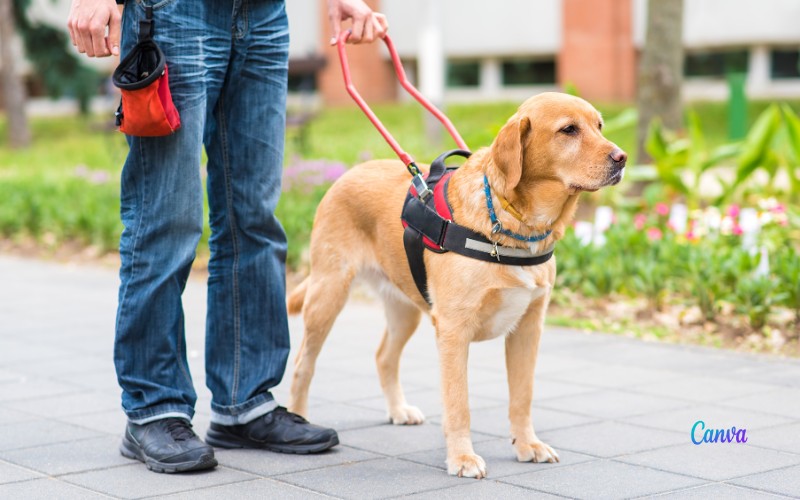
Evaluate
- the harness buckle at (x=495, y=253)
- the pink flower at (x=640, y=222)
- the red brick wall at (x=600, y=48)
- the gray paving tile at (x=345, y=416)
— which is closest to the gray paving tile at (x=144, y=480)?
the gray paving tile at (x=345, y=416)

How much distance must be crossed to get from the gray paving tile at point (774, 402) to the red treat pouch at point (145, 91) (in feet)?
8.73

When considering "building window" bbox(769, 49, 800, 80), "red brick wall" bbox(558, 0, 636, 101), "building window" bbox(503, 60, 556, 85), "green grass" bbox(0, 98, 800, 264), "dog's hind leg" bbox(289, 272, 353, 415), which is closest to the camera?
"dog's hind leg" bbox(289, 272, 353, 415)

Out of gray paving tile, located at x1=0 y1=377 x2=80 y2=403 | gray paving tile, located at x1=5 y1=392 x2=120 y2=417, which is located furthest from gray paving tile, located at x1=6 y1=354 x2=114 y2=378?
gray paving tile, located at x1=5 y1=392 x2=120 y2=417

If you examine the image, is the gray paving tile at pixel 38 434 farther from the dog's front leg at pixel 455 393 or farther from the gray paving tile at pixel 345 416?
the dog's front leg at pixel 455 393

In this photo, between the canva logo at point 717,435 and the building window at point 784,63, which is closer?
the canva logo at point 717,435

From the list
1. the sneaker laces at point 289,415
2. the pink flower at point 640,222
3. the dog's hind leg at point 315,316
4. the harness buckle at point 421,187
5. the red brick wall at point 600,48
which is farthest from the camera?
the red brick wall at point 600,48

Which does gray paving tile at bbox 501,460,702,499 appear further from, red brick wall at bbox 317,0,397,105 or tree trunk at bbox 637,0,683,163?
red brick wall at bbox 317,0,397,105

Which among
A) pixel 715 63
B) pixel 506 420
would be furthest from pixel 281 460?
pixel 715 63

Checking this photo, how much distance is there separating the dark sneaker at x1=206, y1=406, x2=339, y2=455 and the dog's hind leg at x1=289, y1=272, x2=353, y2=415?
189 mm

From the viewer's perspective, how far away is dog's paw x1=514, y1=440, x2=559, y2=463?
3.85 metres

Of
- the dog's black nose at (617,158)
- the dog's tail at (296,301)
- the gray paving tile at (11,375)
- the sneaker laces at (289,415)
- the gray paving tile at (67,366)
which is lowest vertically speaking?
the gray paving tile at (67,366)

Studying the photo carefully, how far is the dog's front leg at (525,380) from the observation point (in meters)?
3.86

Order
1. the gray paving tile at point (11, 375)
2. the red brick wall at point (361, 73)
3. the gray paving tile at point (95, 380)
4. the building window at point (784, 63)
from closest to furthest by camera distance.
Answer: the gray paving tile at point (95, 380), the gray paving tile at point (11, 375), the building window at point (784, 63), the red brick wall at point (361, 73)

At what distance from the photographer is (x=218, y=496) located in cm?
347
